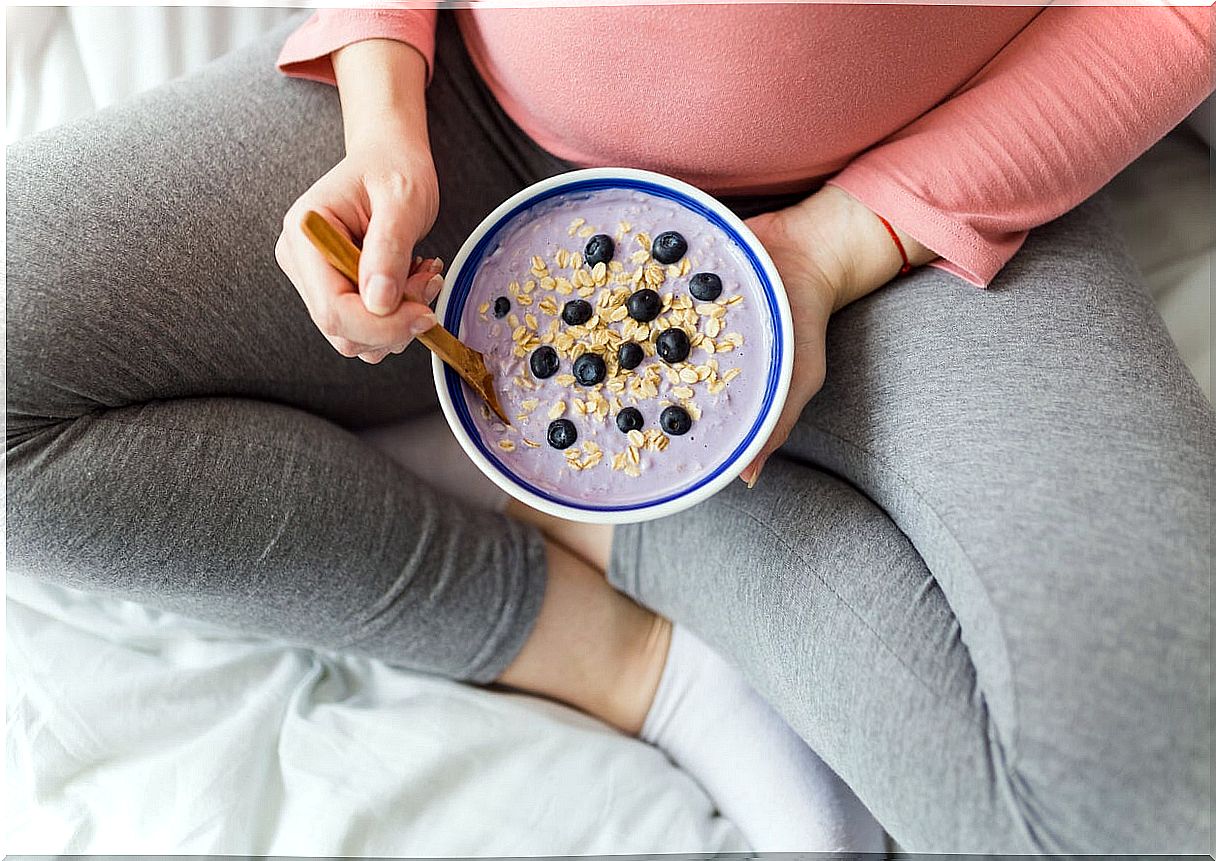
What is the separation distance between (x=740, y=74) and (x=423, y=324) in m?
0.25

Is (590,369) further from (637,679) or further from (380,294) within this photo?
(637,679)

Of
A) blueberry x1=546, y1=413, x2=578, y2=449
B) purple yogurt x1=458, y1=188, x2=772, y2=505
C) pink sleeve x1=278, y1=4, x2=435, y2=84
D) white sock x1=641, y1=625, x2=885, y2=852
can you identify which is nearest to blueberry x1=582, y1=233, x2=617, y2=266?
purple yogurt x1=458, y1=188, x2=772, y2=505

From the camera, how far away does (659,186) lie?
581 mm

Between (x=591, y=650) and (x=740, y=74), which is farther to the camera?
(x=591, y=650)

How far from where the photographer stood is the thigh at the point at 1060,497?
0.47 metres

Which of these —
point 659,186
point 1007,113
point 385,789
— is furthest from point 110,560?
point 1007,113

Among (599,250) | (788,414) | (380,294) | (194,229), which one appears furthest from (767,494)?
(194,229)

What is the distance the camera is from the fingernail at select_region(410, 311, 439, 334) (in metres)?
0.49

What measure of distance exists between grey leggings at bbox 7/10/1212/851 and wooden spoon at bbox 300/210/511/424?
0.18 metres

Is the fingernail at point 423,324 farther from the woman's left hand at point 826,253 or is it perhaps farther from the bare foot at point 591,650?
the bare foot at point 591,650

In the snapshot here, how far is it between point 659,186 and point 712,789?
520 millimetres

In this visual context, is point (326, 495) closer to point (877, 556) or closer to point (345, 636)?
point (345, 636)

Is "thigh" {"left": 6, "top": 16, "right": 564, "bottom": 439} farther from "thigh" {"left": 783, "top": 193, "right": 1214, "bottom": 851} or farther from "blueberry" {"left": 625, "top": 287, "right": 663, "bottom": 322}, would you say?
"thigh" {"left": 783, "top": 193, "right": 1214, "bottom": 851}

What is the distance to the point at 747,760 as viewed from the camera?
2.50ft
